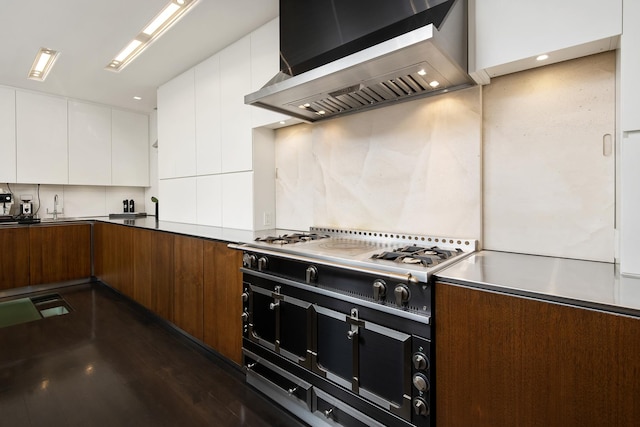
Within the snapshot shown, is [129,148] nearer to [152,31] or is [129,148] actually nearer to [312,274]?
[152,31]

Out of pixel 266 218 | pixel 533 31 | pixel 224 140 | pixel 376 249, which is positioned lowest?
pixel 376 249

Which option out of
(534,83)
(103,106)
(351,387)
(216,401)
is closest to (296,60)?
(534,83)

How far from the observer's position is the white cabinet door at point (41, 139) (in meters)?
3.89

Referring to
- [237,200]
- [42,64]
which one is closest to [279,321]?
[237,200]

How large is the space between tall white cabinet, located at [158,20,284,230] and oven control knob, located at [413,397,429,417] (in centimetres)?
181

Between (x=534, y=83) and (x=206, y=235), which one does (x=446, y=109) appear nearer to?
(x=534, y=83)

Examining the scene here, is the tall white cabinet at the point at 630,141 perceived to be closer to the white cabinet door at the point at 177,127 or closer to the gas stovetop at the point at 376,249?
the gas stovetop at the point at 376,249

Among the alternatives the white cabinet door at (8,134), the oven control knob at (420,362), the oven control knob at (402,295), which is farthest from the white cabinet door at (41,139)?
the oven control knob at (420,362)

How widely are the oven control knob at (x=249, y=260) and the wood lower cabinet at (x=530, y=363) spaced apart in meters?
1.08

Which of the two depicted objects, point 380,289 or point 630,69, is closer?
point 630,69

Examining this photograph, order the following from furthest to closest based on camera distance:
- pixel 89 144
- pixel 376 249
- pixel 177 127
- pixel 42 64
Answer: pixel 89 144 < pixel 177 127 < pixel 42 64 < pixel 376 249

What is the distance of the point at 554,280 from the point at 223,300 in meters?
1.82

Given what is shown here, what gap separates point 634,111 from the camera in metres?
1.12

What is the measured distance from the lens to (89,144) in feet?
14.5
